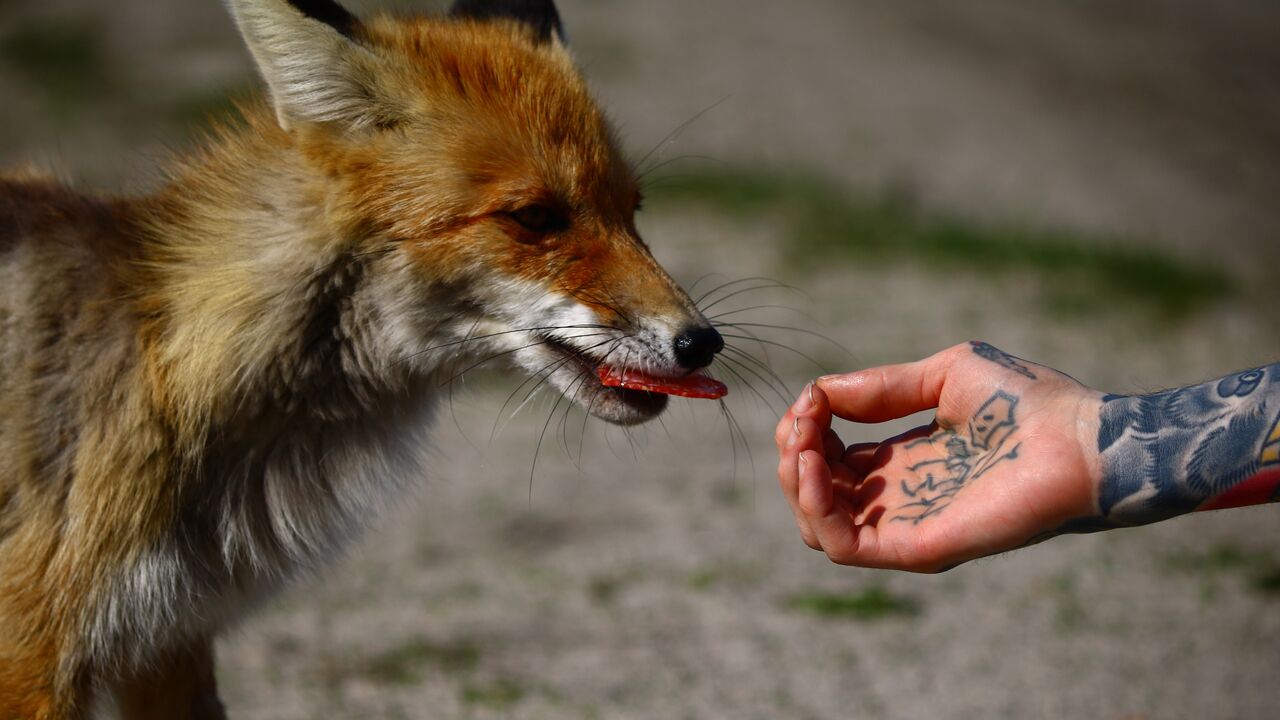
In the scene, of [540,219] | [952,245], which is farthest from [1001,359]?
[952,245]

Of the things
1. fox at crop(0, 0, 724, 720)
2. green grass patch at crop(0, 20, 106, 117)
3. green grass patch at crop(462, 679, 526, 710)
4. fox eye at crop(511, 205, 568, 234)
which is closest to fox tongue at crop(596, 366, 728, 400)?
fox at crop(0, 0, 724, 720)

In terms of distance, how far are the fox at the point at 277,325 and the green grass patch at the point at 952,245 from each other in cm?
707

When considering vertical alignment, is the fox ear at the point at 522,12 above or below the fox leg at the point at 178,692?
above

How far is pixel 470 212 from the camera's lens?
3.75 meters

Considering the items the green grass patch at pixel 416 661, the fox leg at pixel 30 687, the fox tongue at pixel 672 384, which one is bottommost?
the green grass patch at pixel 416 661

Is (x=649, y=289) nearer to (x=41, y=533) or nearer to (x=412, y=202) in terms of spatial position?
(x=412, y=202)

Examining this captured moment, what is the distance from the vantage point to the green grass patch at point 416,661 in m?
5.51

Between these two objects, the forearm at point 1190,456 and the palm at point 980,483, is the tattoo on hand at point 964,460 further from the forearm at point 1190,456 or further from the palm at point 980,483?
the forearm at point 1190,456

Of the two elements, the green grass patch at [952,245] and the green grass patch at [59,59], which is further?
the green grass patch at [59,59]

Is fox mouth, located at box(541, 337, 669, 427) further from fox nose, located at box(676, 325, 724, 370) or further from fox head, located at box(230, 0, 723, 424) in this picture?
fox nose, located at box(676, 325, 724, 370)

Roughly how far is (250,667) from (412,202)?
286 centimetres

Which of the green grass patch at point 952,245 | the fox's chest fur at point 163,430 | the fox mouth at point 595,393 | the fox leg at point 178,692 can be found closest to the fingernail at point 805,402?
the fox mouth at point 595,393

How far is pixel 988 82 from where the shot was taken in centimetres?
1437

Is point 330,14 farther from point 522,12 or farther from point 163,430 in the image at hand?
point 163,430
